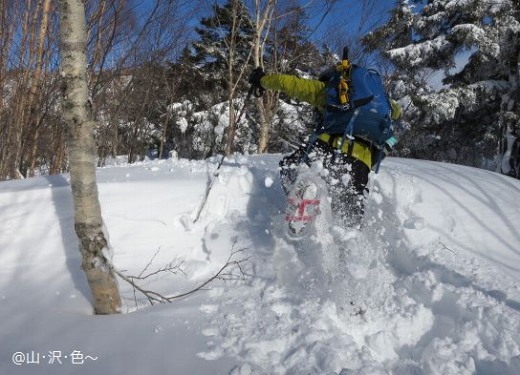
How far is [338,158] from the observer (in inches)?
132

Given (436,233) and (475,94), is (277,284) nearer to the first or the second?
(436,233)

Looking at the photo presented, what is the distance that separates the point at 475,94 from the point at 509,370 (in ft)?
39.7

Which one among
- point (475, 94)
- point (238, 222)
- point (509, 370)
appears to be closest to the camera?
point (509, 370)

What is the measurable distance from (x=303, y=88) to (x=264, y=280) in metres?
1.59

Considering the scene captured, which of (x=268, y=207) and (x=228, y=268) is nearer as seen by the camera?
(x=228, y=268)

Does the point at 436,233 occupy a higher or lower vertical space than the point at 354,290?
higher

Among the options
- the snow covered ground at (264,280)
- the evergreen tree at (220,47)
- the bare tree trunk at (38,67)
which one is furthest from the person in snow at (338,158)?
the evergreen tree at (220,47)

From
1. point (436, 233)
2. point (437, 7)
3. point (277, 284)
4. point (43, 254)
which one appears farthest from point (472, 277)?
point (437, 7)

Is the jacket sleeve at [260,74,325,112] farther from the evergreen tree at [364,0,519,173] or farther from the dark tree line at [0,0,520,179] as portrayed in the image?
the evergreen tree at [364,0,519,173]

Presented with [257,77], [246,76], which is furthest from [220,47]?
[257,77]

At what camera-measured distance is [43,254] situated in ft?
10.8

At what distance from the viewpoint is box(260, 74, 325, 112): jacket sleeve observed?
340 cm

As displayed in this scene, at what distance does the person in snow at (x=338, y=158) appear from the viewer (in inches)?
131

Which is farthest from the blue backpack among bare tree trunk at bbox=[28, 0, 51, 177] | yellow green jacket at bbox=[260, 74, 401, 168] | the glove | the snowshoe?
bare tree trunk at bbox=[28, 0, 51, 177]
